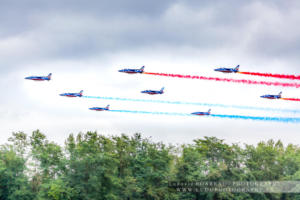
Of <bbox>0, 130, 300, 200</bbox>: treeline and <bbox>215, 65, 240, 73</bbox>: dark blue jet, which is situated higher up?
<bbox>215, 65, 240, 73</bbox>: dark blue jet

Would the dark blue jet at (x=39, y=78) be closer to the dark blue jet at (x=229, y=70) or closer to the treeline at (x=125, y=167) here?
the treeline at (x=125, y=167)

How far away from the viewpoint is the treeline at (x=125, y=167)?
87688 millimetres

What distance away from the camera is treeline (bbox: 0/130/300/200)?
87688 mm

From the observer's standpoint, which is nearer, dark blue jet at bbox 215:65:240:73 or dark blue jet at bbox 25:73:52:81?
dark blue jet at bbox 215:65:240:73

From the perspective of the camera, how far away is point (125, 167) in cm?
9650

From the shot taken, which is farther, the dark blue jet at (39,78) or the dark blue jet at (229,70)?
the dark blue jet at (39,78)

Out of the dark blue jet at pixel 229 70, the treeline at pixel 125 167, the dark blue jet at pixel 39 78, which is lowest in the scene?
the treeline at pixel 125 167

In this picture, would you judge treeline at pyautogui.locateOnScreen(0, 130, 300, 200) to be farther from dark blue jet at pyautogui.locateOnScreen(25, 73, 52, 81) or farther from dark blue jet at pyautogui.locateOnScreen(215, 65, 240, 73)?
dark blue jet at pyautogui.locateOnScreen(215, 65, 240, 73)

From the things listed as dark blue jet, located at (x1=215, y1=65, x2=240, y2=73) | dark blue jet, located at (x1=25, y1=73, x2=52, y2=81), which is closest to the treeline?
dark blue jet, located at (x1=25, y1=73, x2=52, y2=81)

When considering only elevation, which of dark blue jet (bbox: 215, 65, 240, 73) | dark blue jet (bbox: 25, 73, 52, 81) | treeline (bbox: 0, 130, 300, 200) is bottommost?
treeline (bbox: 0, 130, 300, 200)

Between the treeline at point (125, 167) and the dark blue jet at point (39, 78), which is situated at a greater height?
the dark blue jet at point (39, 78)

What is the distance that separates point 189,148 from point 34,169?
112 feet

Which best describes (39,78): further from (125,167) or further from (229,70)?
(229,70)

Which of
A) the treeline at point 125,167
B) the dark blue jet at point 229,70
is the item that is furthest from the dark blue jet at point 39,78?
the dark blue jet at point 229,70
